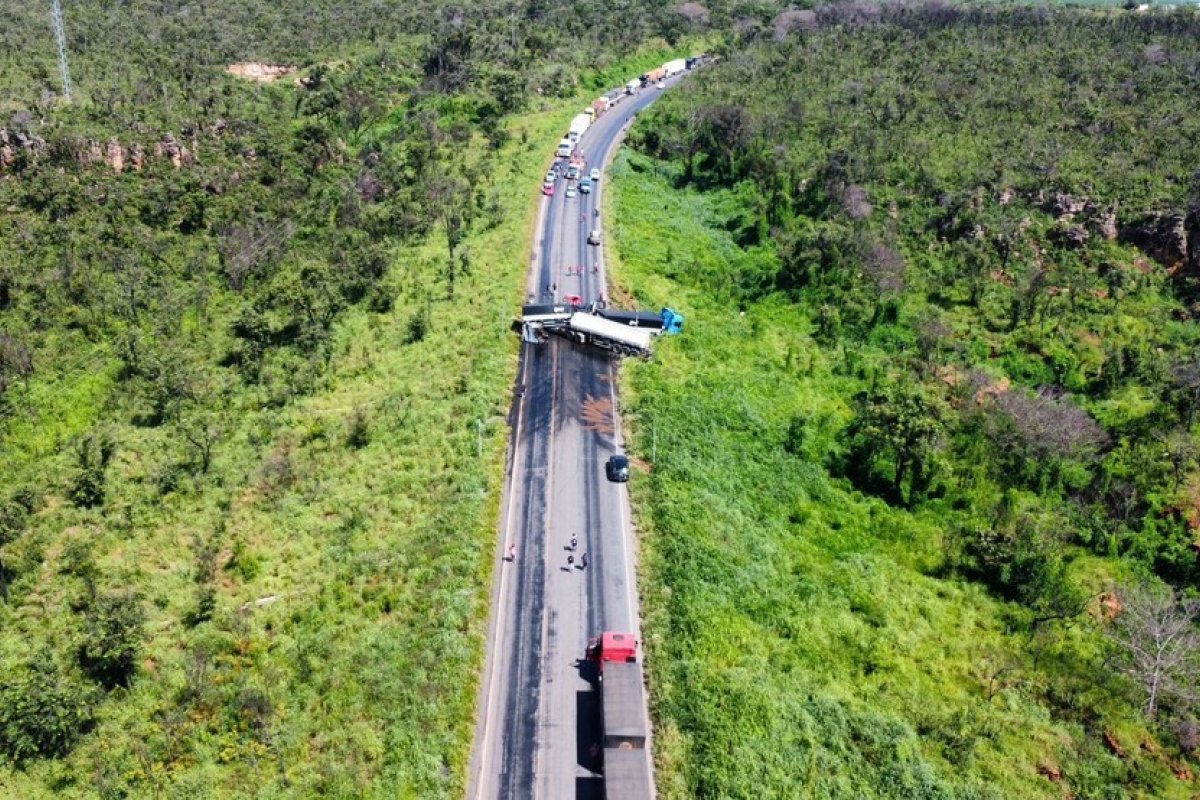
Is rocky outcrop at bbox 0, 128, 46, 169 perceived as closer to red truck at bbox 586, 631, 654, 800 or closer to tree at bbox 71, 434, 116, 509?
tree at bbox 71, 434, 116, 509

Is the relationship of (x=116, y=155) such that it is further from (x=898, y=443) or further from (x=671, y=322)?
(x=898, y=443)

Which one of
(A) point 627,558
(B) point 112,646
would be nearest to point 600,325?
(A) point 627,558

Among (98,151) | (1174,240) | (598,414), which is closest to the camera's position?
(598,414)

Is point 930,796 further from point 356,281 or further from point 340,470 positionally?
point 356,281

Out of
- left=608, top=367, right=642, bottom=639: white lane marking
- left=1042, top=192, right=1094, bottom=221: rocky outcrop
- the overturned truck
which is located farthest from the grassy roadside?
left=1042, top=192, right=1094, bottom=221: rocky outcrop

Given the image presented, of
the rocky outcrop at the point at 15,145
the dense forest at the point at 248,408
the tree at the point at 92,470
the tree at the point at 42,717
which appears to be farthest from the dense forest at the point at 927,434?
the rocky outcrop at the point at 15,145

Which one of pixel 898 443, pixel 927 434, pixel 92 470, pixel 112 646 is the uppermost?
pixel 927 434

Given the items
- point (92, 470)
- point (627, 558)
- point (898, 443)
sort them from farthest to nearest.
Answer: point (92, 470) → point (898, 443) → point (627, 558)
